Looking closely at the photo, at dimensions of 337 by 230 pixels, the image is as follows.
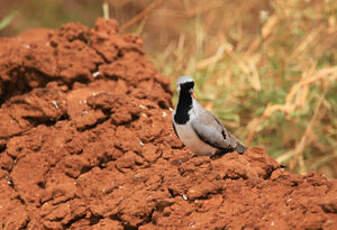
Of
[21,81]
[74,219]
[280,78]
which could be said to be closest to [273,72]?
[280,78]

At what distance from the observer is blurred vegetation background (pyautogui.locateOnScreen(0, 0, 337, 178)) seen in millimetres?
5613

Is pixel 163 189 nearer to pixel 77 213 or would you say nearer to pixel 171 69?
pixel 77 213

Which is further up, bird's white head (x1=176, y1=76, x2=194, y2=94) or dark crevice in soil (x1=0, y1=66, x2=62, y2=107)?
dark crevice in soil (x1=0, y1=66, x2=62, y2=107)

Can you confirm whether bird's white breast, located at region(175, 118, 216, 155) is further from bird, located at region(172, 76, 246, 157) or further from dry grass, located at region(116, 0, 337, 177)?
dry grass, located at region(116, 0, 337, 177)

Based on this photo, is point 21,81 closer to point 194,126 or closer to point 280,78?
point 194,126

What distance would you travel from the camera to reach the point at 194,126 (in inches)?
125

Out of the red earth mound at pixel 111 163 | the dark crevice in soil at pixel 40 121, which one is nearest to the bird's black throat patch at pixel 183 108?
the red earth mound at pixel 111 163

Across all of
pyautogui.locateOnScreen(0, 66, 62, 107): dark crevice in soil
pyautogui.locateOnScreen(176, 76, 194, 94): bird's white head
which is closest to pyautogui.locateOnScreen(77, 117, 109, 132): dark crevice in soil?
pyautogui.locateOnScreen(176, 76, 194, 94): bird's white head

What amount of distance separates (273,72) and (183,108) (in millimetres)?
3141

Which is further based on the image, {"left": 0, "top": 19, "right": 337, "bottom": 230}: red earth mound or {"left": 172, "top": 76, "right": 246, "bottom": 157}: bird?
{"left": 172, "top": 76, "right": 246, "bottom": 157}: bird

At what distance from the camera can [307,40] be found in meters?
6.44

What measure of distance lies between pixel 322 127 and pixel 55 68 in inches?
129

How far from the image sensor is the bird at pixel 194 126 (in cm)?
316

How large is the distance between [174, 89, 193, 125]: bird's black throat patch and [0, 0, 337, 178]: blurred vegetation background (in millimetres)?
2095
